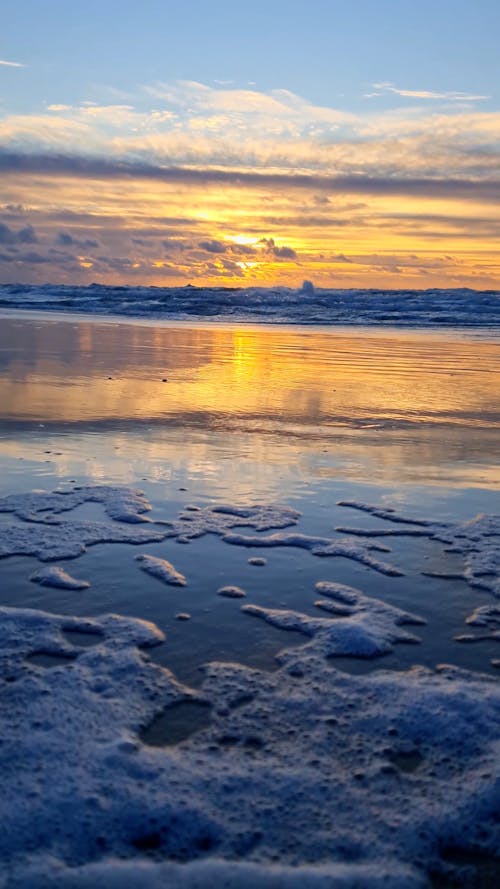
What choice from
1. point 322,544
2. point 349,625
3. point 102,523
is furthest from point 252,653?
point 102,523

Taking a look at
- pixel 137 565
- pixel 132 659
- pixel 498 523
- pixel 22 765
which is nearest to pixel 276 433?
pixel 498 523

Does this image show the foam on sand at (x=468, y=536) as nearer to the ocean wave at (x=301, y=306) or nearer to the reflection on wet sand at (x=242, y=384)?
the reflection on wet sand at (x=242, y=384)

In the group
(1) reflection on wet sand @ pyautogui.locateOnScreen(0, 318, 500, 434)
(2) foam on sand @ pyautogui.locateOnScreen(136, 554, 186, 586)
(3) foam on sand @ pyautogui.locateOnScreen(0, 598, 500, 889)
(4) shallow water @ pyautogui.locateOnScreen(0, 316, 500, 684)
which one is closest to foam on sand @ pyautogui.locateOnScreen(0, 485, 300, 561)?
(4) shallow water @ pyautogui.locateOnScreen(0, 316, 500, 684)

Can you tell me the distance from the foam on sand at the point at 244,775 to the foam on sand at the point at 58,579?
0.72 meters

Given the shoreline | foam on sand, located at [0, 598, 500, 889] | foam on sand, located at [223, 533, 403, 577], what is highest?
the shoreline

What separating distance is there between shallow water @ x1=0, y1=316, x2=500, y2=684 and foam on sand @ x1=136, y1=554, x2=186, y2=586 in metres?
0.07

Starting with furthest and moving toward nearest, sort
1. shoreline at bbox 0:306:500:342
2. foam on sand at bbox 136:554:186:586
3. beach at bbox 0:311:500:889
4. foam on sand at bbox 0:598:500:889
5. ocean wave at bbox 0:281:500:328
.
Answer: ocean wave at bbox 0:281:500:328 < shoreline at bbox 0:306:500:342 < foam on sand at bbox 136:554:186:586 < beach at bbox 0:311:500:889 < foam on sand at bbox 0:598:500:889

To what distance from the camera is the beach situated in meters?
2.39

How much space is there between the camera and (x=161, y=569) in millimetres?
4488

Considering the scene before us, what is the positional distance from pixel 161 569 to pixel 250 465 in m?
2.68

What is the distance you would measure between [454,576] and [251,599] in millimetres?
1330

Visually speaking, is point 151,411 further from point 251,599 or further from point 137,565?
point 251,599

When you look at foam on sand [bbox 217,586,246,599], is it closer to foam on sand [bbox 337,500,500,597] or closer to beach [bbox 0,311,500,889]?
beach [bbox 0,311,500,889]


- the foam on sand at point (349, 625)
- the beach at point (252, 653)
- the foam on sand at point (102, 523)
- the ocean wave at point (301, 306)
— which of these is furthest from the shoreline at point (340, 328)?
the foam on sand at point (349, 625)
